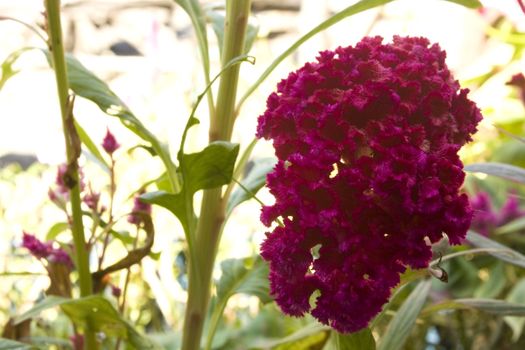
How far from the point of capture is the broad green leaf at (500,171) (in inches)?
29.7

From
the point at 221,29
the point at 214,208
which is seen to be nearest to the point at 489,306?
the point at 214,208

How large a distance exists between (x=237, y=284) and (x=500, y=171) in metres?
0.31

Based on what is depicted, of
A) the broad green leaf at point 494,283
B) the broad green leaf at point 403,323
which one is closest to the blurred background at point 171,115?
the broad green leaf at point 494,283

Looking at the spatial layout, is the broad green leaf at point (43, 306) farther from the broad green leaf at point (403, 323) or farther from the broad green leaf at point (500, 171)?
the broad green leaf at point (500, 171)

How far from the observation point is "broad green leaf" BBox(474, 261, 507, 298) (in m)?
1.23

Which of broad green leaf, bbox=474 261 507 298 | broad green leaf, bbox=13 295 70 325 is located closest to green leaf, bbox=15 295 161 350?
broad green leaf, bbox=13 295 70 325

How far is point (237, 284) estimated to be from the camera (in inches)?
33.0

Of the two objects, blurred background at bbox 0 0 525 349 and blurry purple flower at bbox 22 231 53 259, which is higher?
blurred background at bbox 0 0 525 349

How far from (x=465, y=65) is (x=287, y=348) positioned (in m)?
1.38

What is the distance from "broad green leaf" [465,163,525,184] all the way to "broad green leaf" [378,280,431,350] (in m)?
0.13

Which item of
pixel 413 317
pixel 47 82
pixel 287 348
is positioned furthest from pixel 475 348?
pixel 47 82

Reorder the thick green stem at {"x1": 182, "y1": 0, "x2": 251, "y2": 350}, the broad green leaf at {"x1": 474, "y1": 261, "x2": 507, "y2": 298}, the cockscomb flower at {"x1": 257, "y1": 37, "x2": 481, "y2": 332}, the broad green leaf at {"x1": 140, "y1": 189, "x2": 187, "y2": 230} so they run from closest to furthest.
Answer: the cockscomb flower at {"x1": 257, "y1": 37, "x2": 481, "y2": 332} < the broad green leaf at {"x1": 140, "y1": 189, "x2": 187, "y2": 230} < the thick green stem at {"x1": 182, "y1": 0, "x2": 251, "y2": 350} < the broad green leaf at {"x1": 474, "y1": 261, "x2": 507, "y2": 298}

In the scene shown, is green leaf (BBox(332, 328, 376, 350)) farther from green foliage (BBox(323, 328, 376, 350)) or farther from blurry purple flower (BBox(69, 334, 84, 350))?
blurry purple flower (BBox(69, 334, 84, 350))

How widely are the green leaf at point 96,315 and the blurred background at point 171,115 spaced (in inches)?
3.6
